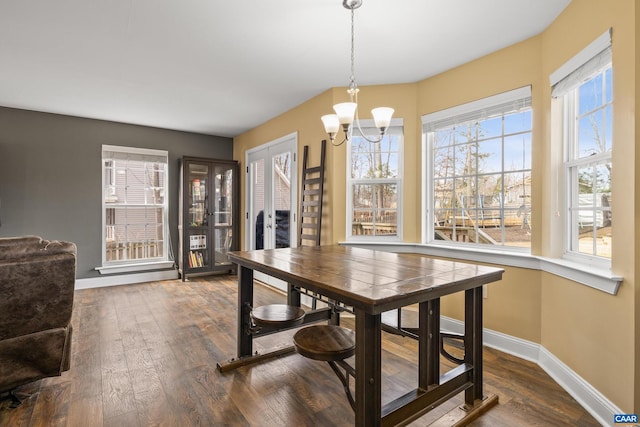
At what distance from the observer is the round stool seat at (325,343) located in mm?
1673

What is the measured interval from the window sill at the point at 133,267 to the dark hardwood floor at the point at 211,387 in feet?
6.12

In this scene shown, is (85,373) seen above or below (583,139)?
below

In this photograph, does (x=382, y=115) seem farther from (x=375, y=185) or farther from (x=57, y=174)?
(x=57, y=174)

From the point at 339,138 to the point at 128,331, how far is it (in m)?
2.88

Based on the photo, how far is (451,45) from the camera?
2.73 m

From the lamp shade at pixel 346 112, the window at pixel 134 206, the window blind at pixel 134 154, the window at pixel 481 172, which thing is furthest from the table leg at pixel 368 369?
the window blind at pixel 134 154

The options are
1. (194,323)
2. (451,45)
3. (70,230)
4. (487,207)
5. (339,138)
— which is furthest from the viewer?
(70,230)

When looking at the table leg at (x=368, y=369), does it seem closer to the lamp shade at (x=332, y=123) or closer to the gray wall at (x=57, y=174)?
the lamp shade at (x=332, y=123)

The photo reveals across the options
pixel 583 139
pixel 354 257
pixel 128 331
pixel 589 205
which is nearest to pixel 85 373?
pixel 128 331

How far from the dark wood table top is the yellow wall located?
2.21 ft

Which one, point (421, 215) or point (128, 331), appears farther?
point (421, 215)

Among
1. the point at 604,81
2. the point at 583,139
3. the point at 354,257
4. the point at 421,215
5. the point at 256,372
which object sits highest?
the point at 604,81

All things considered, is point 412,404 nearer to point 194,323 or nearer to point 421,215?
point 421,215

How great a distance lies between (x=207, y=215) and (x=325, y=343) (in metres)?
4.31
